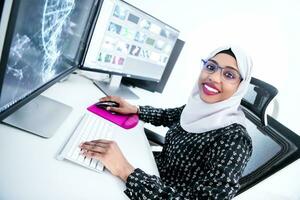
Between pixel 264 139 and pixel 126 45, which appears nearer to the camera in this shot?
pixel 264 139

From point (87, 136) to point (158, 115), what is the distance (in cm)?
54

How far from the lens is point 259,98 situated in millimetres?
1081

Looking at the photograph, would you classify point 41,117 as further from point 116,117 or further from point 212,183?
point 212,183

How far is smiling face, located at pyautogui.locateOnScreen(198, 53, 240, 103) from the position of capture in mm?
1024

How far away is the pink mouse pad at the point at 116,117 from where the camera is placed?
1.03 meters

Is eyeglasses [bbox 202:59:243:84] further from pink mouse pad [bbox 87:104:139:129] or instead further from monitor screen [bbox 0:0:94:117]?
monitor screen [bbox 0:0:94:117]

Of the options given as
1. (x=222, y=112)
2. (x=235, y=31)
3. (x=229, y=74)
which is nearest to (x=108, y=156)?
(x=222, y=112)

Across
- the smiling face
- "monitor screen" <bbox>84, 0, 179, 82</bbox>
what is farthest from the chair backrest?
"monitor screen" <bbox>84, 0, 179, 82</bbox>

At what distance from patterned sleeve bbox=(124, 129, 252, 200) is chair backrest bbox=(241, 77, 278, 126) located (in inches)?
10.8

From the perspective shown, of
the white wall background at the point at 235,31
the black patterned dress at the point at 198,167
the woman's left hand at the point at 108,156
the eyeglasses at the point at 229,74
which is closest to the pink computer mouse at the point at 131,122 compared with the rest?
the black patterned dress at the point at 198,167

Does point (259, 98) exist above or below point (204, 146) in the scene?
above

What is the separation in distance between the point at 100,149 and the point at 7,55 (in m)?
0.37

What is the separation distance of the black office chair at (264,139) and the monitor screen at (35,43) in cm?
76

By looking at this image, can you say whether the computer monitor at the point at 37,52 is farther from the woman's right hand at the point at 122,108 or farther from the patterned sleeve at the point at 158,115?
the patterned sleeve at the point at 158,115
